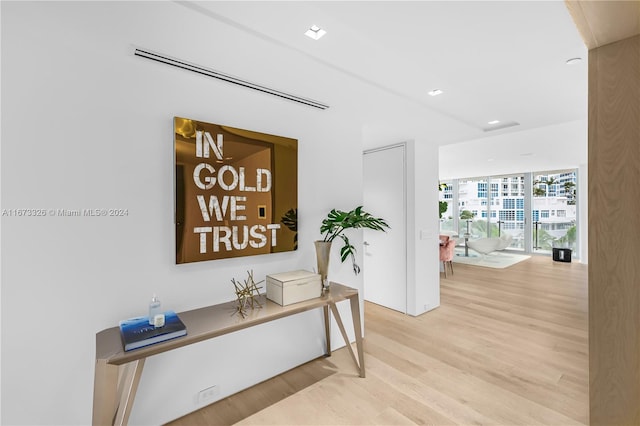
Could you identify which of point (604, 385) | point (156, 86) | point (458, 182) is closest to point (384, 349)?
point (604, 385)

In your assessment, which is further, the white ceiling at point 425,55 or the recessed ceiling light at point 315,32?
the recessed ceiling light at point 315,32

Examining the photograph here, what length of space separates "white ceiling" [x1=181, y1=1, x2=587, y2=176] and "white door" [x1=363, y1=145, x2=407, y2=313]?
1054 mm

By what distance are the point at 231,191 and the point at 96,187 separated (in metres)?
0.77

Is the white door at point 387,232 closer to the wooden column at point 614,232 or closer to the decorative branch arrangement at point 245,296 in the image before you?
the decorative branch arrangement at point 245,296

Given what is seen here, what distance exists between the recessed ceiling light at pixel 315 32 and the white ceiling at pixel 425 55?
0.03 metres

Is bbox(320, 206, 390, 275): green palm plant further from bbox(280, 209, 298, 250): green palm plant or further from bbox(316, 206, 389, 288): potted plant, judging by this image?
bbox(280, 209, 298, 250): green palm plant

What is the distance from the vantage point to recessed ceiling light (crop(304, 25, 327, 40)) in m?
1.56

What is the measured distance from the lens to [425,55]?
1876 millimetres

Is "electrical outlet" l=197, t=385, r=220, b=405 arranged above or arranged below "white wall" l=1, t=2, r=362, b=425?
below

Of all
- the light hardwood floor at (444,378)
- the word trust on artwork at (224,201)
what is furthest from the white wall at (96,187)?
the light hardwood floor at (444,378)

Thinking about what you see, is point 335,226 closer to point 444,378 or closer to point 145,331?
point 444,378

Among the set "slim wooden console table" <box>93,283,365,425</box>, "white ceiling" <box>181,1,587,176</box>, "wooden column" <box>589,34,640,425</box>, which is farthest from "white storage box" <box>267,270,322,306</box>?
"wooden column" <box>589,34,640,425</box>

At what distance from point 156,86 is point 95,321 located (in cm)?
142

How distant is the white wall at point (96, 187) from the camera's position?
4.92 ft
